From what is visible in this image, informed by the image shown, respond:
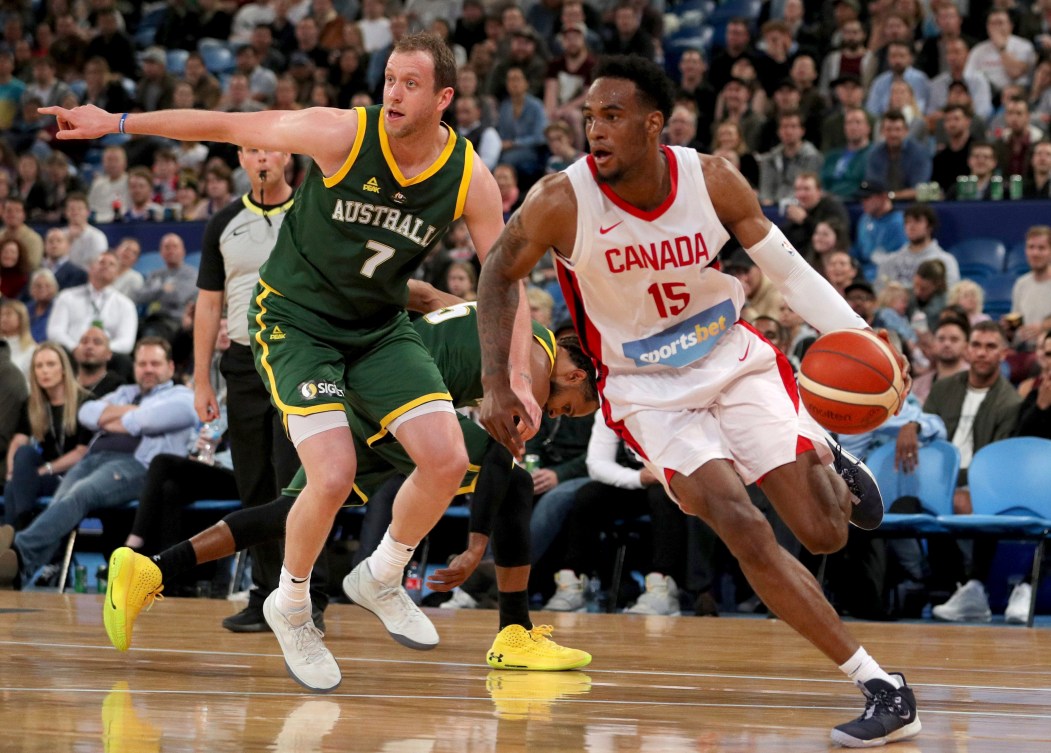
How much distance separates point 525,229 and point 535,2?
12.3 metres

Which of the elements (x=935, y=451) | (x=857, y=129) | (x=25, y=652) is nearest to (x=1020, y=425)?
(x=935, y=451)

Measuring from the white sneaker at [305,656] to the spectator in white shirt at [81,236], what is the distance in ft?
30.0

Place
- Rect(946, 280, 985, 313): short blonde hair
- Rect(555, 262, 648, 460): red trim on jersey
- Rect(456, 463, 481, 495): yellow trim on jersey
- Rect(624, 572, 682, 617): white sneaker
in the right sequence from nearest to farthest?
Rect(555, 262, 648, 460): red trim on jersey, Rect(456, 463, 481, 495): yellow trim on jersey, Rect(624, 572, 682, 617): white sneaker, Rect(946, 280, 985, 313): short blonde hair

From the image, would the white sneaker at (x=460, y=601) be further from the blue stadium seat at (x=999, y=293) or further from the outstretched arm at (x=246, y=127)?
the blue stadium seat at (x=999, y=293)

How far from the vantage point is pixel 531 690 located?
4.71 meters

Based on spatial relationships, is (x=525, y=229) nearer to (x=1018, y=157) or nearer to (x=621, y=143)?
(x=621, y=143)

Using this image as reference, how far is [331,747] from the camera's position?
11.6 feet

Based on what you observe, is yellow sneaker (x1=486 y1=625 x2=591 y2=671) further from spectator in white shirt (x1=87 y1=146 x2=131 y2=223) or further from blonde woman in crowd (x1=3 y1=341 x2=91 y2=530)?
spectator in white shirt (x1=87 y1=146 x2=131 y2=223)

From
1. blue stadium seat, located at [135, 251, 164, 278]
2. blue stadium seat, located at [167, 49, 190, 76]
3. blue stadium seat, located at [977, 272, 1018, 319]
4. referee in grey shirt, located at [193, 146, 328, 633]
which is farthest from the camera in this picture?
blue stadium seat, located at [167, 49, 190, 76]

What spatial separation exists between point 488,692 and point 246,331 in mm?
2390

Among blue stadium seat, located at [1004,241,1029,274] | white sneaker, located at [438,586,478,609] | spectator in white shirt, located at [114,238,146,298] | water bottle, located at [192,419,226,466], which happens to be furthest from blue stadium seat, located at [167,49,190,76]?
white sneaker, located at [438,586,478,609]

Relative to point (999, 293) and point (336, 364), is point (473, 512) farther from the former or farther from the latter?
point (999, 293)

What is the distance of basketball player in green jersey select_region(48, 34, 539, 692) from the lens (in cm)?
464

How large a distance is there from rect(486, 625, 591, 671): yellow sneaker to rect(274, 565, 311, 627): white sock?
0.89 m
